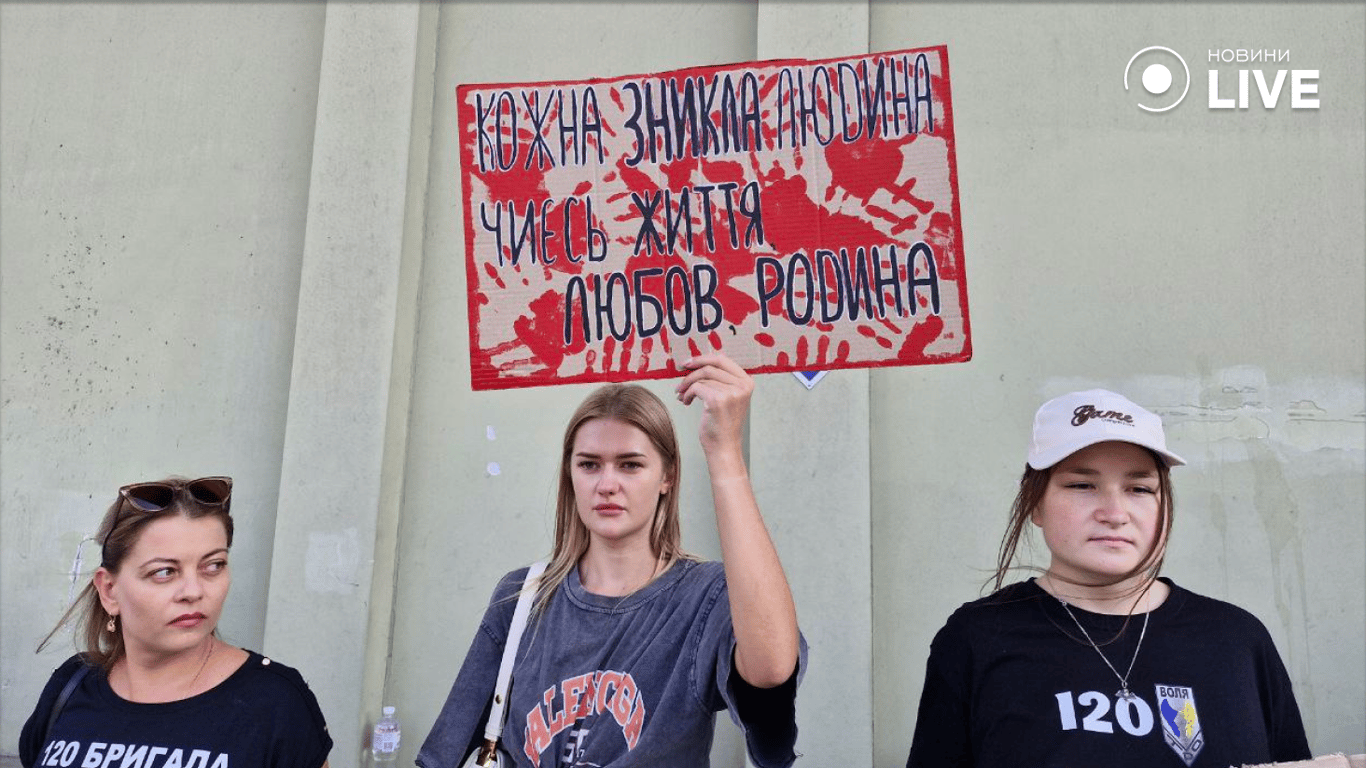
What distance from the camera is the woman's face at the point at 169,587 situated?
239 centimetres

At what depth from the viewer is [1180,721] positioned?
203cm

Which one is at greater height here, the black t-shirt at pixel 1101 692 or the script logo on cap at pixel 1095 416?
the script logo on cap at pixel 1095 416

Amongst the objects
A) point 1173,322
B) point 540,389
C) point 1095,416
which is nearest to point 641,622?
point 1095,416

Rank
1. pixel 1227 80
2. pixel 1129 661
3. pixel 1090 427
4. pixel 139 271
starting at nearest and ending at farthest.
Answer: pixel 1129 661
pixel 1090 427
pixel 1227 80
pixel 139 271

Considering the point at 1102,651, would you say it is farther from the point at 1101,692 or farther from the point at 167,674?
the point at 167,674

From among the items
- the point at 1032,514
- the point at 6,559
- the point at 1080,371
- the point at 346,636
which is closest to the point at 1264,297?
the point at 1080,371

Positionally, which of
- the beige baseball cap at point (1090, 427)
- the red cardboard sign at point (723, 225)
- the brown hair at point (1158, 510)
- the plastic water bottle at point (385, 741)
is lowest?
the plastic water bottle at point (385, 741)

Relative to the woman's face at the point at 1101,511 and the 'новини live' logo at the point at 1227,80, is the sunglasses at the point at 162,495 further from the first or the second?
the 'новини live' logo at the point at 1227,80

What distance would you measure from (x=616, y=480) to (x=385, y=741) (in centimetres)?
267

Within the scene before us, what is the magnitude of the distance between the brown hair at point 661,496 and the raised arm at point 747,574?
316mm

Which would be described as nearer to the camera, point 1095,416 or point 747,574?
point 747,574

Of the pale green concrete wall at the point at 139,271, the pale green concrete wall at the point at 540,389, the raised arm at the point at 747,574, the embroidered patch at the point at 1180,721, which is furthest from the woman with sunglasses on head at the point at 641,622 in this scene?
the pale green concrete wall at the point at 139,271

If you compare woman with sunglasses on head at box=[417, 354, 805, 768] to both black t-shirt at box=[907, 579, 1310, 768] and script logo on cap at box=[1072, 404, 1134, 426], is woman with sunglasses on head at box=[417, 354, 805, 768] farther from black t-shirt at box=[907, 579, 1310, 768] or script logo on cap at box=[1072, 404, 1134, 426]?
script logo on cap at box=[1072, 404, 1134, 426]

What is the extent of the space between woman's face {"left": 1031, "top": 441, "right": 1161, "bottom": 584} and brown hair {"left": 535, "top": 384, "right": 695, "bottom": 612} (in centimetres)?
78
